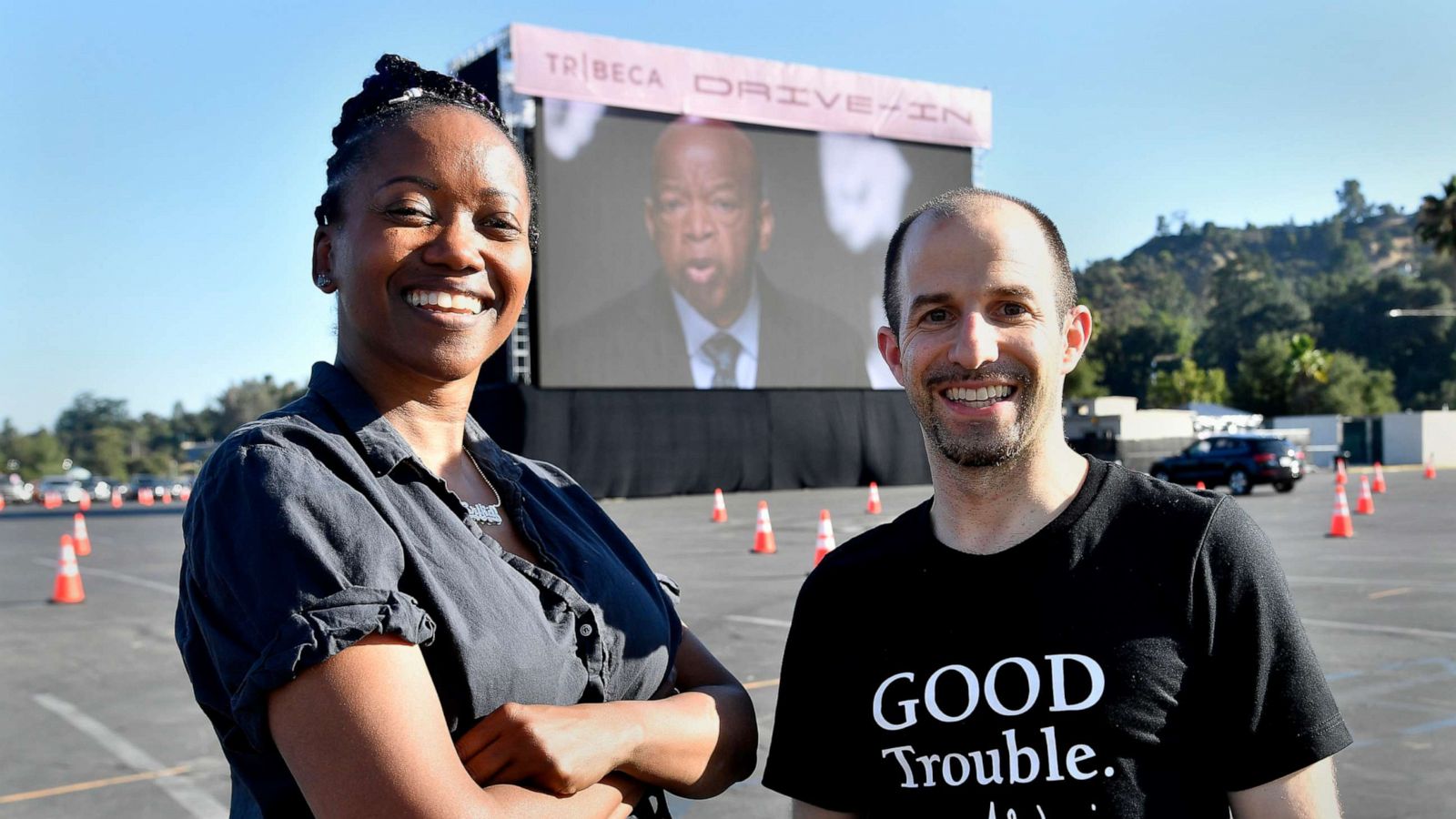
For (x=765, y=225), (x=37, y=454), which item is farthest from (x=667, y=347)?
(x=37, y=454)

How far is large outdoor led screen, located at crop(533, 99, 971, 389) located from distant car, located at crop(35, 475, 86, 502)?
25636 mm

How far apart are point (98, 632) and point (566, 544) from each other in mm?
9645

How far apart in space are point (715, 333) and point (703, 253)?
5.97 ft

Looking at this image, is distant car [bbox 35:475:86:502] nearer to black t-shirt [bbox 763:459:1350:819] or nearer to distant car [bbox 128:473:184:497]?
distant car [bbox 128:473:184:497]

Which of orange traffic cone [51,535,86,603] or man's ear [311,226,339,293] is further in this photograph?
orange traffic cone [51,535,86,603]

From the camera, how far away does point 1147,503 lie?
2.03 metres

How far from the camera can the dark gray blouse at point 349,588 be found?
4.66 ft

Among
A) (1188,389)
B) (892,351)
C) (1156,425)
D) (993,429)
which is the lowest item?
(1156,425)

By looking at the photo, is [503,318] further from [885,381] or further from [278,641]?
A: [885,381]

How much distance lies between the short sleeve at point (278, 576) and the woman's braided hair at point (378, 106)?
1.48 feet

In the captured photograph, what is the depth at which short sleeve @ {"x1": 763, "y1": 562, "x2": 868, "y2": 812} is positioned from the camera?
6.75ft

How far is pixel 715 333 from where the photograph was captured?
27688mm

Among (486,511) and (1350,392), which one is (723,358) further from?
(1350,392)

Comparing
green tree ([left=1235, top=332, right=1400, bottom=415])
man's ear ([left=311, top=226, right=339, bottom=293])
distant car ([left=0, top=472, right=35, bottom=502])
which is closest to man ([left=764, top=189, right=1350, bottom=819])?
man's ear ([left=311, top=226, right=339, bottom=293])
